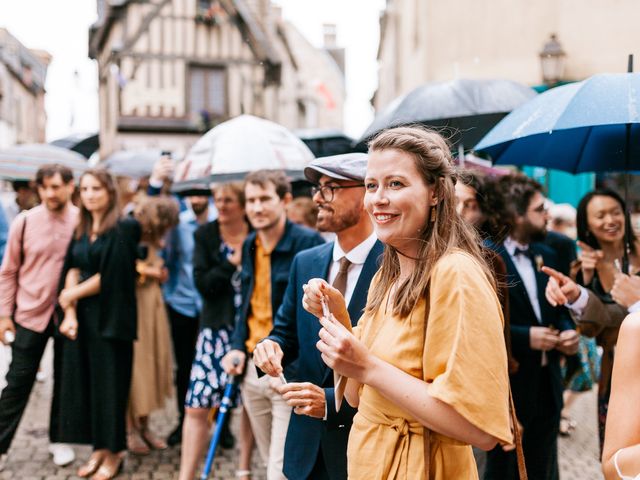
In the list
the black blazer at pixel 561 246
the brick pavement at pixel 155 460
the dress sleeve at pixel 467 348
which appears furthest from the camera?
the brick pavement at pixel 155 460

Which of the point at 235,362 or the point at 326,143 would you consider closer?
the point at 235,362

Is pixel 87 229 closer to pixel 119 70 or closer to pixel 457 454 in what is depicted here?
pixel 457 454

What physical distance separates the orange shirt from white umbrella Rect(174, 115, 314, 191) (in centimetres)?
116

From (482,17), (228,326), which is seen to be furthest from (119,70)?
(228,326)

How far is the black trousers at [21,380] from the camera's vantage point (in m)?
4.96

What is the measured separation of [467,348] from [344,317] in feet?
2.04

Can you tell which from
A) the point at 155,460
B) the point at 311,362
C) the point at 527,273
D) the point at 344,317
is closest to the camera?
the point at 344,317

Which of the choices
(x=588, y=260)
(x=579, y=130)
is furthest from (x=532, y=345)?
(x=579, y=130)

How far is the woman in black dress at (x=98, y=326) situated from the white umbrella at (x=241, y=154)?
26.6 inches

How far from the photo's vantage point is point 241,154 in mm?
5223

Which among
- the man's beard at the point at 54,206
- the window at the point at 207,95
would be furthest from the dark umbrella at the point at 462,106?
the window at the point at 207,95

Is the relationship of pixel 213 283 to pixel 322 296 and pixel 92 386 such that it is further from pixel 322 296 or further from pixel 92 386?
pixel 322 296

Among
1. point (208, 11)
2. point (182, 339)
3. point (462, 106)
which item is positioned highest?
point (208, 11)

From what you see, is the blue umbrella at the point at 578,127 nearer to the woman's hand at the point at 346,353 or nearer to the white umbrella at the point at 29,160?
the woman's hand at the point at 346,353
